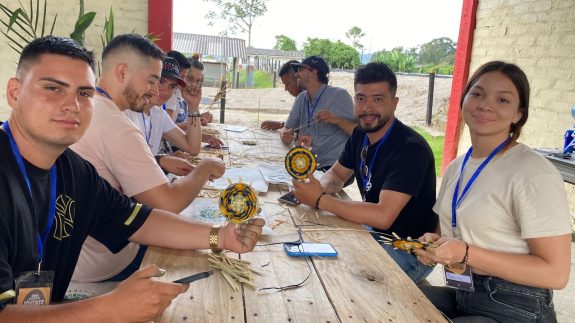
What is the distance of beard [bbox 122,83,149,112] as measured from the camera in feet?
8.34

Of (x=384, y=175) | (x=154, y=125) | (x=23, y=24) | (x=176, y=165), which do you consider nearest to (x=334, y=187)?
(x=384, y=175)

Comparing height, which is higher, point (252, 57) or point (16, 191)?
point (252, 57)

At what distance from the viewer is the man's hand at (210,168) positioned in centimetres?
250

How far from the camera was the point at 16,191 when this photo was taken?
4.44 ft

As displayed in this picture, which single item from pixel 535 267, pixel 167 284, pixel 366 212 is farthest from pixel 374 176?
pixel 167 284

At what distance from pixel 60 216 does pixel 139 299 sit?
559mm

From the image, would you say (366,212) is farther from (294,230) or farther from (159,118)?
(159,118)

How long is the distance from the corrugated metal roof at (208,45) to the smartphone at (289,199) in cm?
1636

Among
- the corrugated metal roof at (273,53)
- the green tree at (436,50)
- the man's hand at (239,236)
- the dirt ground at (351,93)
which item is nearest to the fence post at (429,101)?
the dirt ground at (351,93)

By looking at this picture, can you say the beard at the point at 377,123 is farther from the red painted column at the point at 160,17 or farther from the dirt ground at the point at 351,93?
the dirt ground at the point at 351,93

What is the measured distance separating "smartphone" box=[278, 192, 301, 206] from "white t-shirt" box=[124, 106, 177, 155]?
134cm

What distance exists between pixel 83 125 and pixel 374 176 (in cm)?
179

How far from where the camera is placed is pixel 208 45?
760 inches

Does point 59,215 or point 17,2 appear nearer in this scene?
point 59,215
